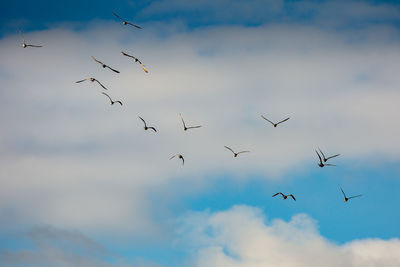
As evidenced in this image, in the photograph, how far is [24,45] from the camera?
121250 mm

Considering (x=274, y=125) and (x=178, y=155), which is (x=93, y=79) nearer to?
(x=178, y=155)

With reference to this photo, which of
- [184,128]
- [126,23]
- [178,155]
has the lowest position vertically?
[178,155]

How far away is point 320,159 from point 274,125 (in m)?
9.90

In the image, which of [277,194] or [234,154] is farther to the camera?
[234,154]

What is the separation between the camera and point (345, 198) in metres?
128

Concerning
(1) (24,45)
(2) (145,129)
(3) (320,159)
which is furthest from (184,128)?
(1) (24,45)

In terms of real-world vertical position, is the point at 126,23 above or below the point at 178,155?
above

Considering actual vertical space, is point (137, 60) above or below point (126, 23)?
below

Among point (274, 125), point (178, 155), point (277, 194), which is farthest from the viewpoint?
point (274, 125)

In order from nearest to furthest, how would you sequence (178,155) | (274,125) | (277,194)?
1. (178,155)
2. (277,194)
3. (274,125)

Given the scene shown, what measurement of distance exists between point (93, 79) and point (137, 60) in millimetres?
7539

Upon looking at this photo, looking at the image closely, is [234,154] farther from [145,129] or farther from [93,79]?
[93,79]

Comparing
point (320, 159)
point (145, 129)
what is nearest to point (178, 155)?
point (145, 129)

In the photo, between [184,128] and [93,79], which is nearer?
[93,79]
